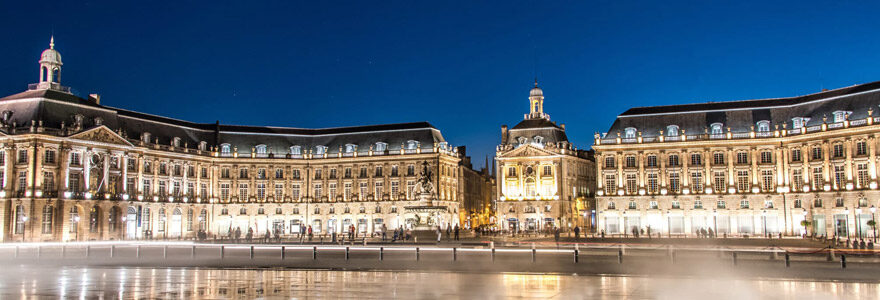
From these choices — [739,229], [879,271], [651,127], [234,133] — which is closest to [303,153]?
[234,133]

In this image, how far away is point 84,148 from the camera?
78375mm

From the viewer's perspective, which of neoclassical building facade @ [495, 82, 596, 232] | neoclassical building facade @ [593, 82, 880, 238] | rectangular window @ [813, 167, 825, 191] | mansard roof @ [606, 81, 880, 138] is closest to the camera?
neoclassical building facade @ [593, 82, 880, 238]

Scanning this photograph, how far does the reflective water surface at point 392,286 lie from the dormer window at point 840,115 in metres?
57.3

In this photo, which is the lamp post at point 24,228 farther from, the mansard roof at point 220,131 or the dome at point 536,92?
the dome at point 536,92

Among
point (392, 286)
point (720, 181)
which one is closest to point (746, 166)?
point (720, 181)

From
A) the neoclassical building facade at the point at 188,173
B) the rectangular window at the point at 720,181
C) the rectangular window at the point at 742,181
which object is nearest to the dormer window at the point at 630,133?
the rectangular window at the point at 720,181

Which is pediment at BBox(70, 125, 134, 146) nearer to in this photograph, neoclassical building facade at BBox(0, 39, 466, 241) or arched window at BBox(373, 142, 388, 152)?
neoclassical building facade at BBox(0, 39, 466, 241)

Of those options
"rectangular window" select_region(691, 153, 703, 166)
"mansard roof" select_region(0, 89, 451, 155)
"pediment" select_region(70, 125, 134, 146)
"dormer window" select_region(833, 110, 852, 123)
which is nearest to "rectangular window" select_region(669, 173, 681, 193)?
"rectangular window" select_region(691, 153, 703, 166)

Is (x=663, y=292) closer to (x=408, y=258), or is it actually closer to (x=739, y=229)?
(x=408, y=258)

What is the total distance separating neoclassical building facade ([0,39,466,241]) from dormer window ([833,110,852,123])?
42466 millimetres

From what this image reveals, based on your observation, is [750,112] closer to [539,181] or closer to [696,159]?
[696,159]

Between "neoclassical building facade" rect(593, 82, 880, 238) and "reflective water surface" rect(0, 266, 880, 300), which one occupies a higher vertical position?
"neoclassical building facade" rect(593, 82, 880, 238)

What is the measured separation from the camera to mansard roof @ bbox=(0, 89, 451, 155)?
78.2 meters

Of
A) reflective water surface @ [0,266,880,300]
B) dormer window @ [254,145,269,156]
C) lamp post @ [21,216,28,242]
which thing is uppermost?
dormer window @ [254,145,269,156]
